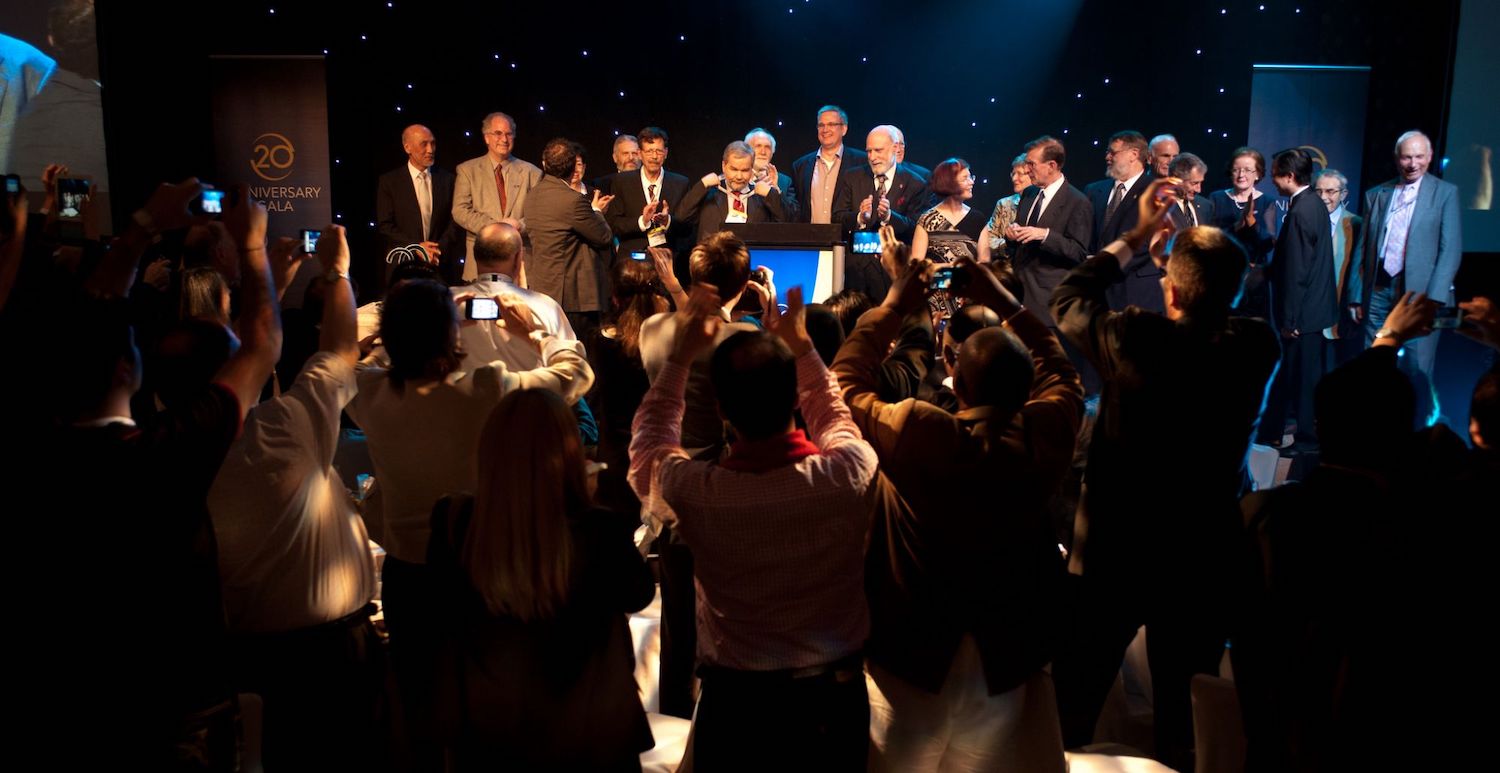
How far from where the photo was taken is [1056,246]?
6324mm

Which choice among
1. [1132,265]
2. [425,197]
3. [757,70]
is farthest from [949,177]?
[425,197]

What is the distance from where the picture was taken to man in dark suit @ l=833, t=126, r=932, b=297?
22.1ft

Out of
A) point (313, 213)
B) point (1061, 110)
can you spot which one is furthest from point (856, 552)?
point (1061, 110)

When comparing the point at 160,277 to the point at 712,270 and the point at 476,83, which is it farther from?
the point at 476,83

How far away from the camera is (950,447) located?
6.61 feet

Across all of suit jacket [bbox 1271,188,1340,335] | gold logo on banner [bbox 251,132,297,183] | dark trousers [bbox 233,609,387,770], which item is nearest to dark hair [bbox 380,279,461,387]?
dark trousers [bbox 233,609,387,770]

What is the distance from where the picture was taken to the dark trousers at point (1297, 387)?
6.43 m

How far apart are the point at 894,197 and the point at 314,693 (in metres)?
5.35

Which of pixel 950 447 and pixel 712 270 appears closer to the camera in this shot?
pixel 950 447

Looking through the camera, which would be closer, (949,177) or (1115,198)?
(949,177)

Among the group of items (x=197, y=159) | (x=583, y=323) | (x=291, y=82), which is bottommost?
(x=583, y=323)

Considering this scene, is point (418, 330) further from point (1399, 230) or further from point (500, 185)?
point (1399, 230)

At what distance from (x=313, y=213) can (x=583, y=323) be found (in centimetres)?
261

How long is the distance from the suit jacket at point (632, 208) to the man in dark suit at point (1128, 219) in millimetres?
2657
